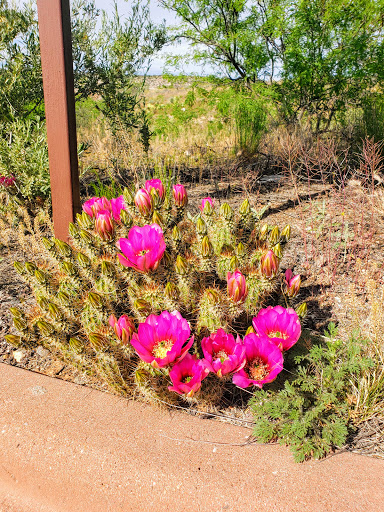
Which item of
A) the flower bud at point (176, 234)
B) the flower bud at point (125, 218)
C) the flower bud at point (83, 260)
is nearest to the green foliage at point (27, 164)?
the flower bud at point (125, 218)

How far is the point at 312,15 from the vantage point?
505cm

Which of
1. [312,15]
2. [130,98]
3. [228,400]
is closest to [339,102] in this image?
[312,15]

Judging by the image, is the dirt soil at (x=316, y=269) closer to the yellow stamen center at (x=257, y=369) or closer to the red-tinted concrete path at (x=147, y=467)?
the red-tinted concrete path at (x=147, y=467)

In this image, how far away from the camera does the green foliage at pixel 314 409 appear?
55.9 inches

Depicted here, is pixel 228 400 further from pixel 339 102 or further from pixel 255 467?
pixel 339 102

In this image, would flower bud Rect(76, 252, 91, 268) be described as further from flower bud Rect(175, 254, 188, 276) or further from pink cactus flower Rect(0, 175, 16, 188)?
pink cactus flower Rect(0, 175, 16, 188)

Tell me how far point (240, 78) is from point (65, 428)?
5887 millimetres

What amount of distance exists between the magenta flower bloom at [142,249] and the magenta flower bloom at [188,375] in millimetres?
393

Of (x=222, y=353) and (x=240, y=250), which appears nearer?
(x=222, y=353)

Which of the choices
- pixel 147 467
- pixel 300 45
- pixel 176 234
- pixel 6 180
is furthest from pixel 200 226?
pixel 300 45

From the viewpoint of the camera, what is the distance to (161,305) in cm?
176

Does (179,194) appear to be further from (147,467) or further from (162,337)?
(147,467)

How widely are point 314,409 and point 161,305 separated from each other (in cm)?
70

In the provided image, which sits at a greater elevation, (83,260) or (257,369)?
(83,260)
